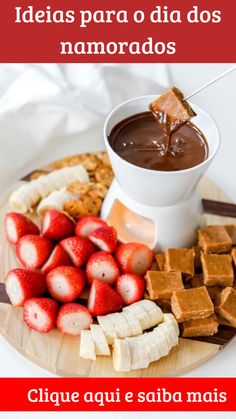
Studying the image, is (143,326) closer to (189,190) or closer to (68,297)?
(68,297)

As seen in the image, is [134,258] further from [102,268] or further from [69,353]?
[69,353]

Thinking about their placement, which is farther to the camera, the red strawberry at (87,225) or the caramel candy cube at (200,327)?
the red strawberry at (87,225)

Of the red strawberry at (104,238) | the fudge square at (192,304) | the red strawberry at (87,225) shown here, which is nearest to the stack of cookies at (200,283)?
the fudge square at (192,304)

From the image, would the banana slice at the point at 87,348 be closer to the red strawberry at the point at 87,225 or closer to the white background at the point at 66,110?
the red strawberry at the point at 87,225

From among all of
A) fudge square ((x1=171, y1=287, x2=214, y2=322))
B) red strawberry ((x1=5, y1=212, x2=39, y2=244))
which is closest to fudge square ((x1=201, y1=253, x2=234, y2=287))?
fudge square ((x1=171, y1=287, x2=214, y2=322))

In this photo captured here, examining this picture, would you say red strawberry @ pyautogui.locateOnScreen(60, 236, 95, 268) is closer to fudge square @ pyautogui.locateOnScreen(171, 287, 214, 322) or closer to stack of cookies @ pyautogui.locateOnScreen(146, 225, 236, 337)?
stack of cookies @ pyautogui.locateOnScreen(146, 225, 236, 337)

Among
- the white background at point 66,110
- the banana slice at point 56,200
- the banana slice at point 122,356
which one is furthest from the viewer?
the white background at point 66,110
